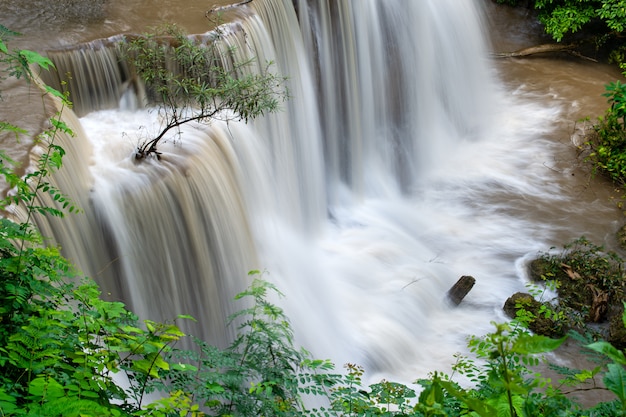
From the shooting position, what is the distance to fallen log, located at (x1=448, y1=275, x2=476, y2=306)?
7.20 meters

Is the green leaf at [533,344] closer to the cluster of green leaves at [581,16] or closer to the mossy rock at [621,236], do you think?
the mossy rock at [621,236]

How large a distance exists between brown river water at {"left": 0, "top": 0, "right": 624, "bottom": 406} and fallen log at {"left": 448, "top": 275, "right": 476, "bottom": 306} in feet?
0.52

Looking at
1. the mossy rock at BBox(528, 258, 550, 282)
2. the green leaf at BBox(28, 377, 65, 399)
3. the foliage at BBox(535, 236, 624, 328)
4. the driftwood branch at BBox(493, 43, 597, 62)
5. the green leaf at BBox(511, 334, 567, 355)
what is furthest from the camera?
the driftwood branch at BBox(493, 43, 597, 62)

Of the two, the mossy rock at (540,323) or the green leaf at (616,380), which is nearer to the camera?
the green leaf at (616,380)

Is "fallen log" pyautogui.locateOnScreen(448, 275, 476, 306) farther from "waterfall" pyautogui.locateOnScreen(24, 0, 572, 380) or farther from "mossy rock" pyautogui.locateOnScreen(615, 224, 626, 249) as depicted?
"mossy rock" pyautogui.locateOnScreen(615, 224, 626, 249)

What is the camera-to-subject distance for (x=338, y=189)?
8969mm

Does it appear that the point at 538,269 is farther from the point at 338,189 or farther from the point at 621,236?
the point at 338,189

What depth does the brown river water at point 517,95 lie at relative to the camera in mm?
6759

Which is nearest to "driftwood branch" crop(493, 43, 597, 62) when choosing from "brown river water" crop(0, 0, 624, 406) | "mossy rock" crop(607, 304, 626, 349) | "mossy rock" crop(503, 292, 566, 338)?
"brown river water" crop(0, 0, 624, 406)

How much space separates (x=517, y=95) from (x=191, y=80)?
702 centimetres

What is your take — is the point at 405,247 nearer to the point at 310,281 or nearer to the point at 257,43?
the point at 310,281

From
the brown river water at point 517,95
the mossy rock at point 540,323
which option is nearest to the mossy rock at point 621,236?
the brown river water at point 517,95

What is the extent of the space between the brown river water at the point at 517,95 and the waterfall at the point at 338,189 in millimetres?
92

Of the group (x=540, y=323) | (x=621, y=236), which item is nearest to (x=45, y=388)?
(x=540, y=323)
